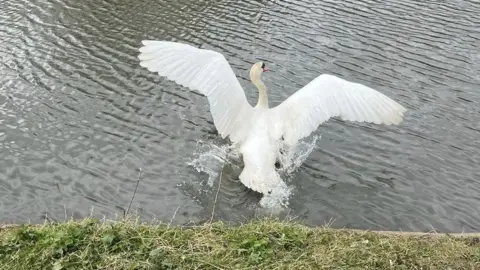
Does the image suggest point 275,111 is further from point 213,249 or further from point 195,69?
point 213,249

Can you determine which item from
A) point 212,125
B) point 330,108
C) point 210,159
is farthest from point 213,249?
point 212,125

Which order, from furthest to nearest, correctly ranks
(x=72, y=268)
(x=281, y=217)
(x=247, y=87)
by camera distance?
(x=247, y=87)
(x=281, y=217)
(x=72, y=268)

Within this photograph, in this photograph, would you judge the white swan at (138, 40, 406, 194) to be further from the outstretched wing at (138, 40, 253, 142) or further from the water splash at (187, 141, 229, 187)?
the water splash at (187, 141, 229, 187)

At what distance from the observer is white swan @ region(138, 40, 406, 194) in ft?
26.2

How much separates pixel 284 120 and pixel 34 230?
3.87 metres

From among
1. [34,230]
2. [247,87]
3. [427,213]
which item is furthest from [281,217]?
[247,87]

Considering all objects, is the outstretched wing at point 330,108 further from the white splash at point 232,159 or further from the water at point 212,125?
the water at point 212,125

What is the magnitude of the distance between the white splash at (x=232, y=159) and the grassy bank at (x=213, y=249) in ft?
6.92

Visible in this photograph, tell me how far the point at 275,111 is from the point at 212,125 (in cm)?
166

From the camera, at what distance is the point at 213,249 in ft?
18.1

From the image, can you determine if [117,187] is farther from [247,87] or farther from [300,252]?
[247,87]

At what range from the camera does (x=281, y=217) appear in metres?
7.63

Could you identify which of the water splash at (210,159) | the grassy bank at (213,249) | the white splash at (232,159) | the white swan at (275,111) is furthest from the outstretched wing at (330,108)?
the grassy bank at (213,249)

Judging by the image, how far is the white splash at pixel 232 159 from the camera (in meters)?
8.34
